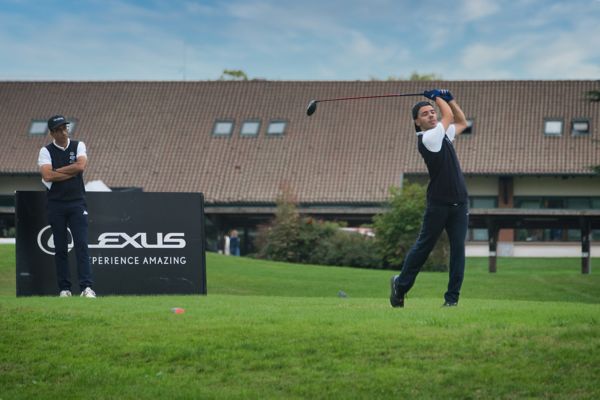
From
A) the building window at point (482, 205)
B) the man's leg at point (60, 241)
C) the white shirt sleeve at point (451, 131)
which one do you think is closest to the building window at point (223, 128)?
the building window at point (482, 205)

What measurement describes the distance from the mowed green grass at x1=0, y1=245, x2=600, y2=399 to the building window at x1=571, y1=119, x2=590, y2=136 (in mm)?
42255

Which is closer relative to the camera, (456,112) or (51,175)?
(456,112)

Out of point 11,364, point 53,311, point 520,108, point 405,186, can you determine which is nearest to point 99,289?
point 53,311

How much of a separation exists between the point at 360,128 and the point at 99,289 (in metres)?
38.3

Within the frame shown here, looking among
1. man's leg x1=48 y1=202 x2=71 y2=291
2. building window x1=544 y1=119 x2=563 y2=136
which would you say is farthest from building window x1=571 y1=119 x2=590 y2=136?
man's leg x1=48 y1=202 x2=71 y2=291

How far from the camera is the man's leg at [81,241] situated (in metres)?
14.7

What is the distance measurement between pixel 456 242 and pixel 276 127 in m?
42.3

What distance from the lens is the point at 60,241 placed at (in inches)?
587

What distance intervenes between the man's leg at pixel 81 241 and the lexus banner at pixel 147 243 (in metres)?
1.49

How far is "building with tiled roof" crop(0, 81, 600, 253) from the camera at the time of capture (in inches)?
2025

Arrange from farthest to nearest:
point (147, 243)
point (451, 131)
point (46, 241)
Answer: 1. point (147, 243)
2. point (46, 241)
3. point (451, 131)

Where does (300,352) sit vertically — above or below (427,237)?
below

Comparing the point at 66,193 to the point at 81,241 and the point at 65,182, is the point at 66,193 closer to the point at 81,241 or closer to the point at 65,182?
the point at 65,182

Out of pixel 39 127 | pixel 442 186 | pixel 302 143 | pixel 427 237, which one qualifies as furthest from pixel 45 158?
pixel 39 127
